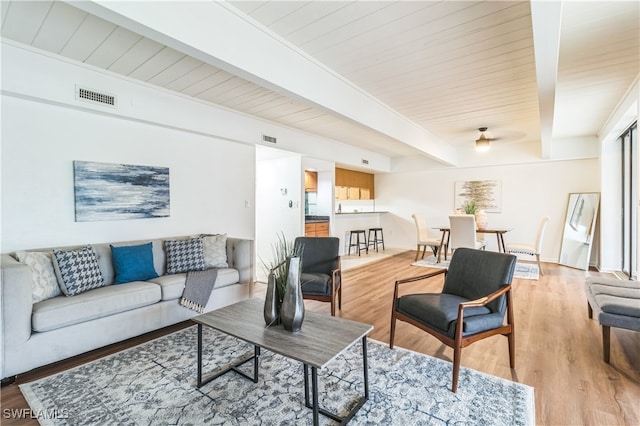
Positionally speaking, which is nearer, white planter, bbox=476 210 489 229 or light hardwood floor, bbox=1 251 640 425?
light hardwood floor, bbox=1 251 640 425

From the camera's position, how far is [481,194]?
7.16m

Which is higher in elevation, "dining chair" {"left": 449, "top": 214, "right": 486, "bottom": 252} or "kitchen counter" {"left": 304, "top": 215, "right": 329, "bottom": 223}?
"kitchen counter" {"left": 304, "top": 215, "right": 329, "bottom": 223}

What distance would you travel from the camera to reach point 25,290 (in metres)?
2.15

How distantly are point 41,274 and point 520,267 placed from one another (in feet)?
22.8

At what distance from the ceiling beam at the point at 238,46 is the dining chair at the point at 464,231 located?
3096 millimetres

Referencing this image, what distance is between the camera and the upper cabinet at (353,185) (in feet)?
24.9

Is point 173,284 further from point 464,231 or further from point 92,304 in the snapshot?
point 464,231

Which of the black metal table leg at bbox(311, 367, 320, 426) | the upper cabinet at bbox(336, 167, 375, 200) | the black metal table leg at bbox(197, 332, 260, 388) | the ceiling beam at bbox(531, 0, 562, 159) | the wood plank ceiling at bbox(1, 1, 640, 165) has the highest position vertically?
the wood plank ceiling at bbox(1, 1, 640, 165)

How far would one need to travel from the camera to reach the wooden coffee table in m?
1.58

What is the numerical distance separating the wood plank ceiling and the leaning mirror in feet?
7.85

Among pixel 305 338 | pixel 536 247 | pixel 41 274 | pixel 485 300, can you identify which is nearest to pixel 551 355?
pixel 485 300

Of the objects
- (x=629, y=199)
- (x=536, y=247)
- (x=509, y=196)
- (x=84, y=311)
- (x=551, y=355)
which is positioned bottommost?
(x=551, y=355)

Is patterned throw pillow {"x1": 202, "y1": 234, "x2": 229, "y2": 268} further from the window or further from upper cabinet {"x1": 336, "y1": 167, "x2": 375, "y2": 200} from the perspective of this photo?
the window

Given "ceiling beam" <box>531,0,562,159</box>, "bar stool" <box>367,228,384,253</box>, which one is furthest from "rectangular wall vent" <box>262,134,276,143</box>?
"bar stool" <box>367,228,384,253</box>
